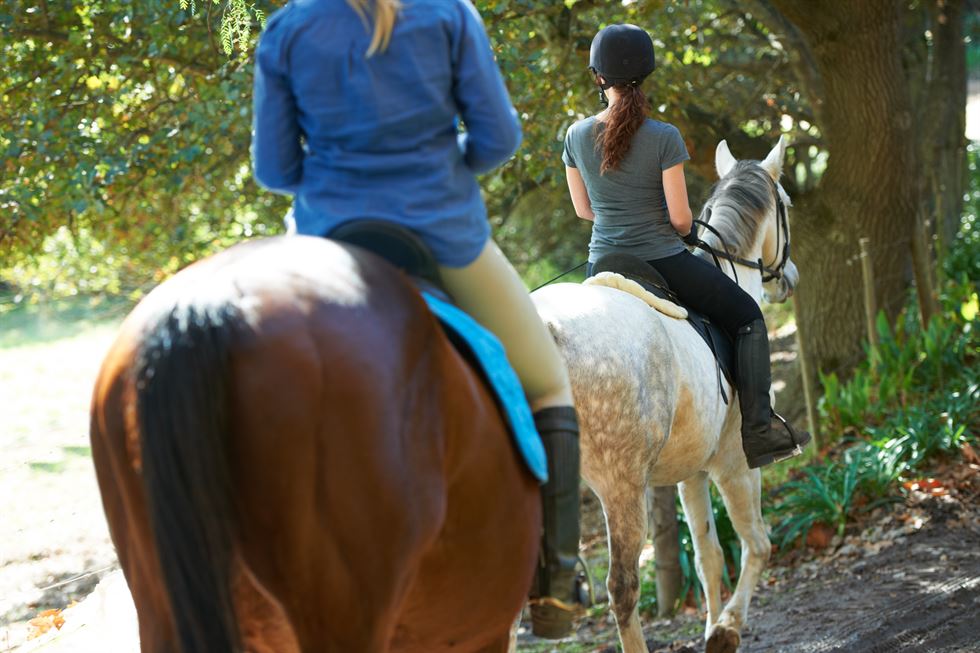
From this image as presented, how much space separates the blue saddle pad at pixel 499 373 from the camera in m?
2.73

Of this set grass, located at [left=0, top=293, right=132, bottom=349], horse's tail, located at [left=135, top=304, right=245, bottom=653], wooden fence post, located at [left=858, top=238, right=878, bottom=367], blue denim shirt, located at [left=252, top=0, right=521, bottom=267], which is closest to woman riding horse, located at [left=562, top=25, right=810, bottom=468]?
blue denim shirt, located at [left=252, top=0, right=521, bottom=267]

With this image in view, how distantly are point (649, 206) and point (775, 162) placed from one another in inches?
59.2

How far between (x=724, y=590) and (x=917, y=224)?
13.9 ft

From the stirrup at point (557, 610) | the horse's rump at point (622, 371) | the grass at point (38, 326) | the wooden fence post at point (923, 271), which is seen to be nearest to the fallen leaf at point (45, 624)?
the horse's rump at point (622, 371)

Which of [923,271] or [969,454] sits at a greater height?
[923,271]

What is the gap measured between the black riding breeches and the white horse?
244mm

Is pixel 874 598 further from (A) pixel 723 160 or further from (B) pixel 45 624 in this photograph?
(B) pixel 45 624

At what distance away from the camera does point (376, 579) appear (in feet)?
7.53

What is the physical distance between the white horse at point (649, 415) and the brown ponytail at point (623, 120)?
0.60m

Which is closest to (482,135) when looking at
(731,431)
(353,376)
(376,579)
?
(353,376)

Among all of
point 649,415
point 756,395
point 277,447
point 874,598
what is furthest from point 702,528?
point 277,447

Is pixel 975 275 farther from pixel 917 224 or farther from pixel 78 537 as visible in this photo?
pixel 78 537

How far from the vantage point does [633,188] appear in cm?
476

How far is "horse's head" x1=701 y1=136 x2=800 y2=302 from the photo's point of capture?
559cm
